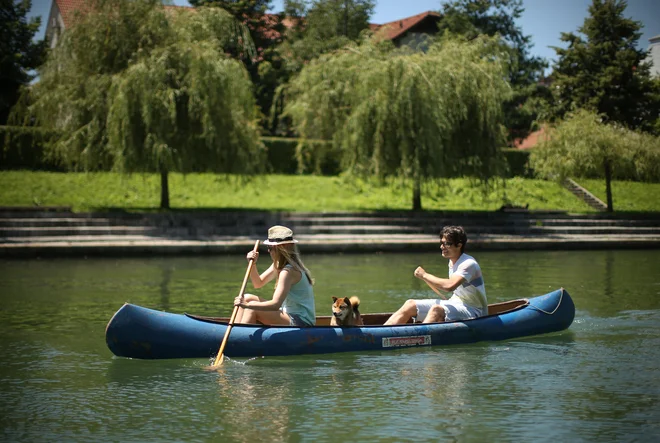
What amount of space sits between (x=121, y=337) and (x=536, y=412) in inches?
175

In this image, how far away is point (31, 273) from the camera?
18234mm

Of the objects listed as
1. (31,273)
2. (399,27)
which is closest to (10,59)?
(31,273)

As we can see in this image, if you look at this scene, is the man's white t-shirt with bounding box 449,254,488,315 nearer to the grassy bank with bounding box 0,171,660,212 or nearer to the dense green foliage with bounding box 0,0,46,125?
the grassy bank with bounding box 0,171,660,212

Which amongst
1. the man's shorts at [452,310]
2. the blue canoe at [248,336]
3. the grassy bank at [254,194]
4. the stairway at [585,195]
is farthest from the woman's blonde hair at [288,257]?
the stairway at [585,195]

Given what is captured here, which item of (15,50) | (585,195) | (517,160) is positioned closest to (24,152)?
(15,50)

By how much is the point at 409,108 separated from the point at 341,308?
17.8 meters

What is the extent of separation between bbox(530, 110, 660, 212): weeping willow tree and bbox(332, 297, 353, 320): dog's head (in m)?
22.6

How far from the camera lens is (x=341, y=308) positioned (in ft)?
32.0

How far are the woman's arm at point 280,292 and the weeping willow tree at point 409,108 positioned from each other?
18.0m

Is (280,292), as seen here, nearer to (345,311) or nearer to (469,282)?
(345,311)

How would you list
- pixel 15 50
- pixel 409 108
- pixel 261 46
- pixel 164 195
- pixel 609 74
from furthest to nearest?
pixel 261 46 < pixel 609 74 < pixel 15 50 < pixel 164 195 < pixel 409 108

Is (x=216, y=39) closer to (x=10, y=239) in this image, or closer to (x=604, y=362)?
(x=10, y=239)

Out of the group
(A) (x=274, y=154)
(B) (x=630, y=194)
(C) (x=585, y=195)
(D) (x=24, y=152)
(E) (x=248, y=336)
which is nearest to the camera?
(E) (x=248, y=336)


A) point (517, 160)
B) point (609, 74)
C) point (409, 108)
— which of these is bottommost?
point (517, 160)
